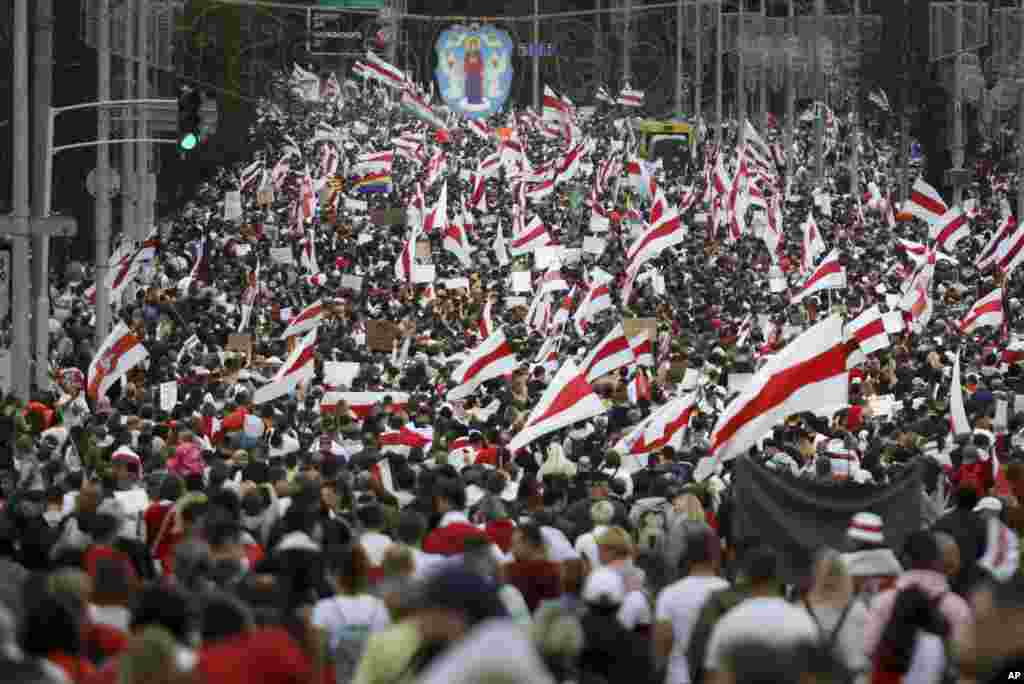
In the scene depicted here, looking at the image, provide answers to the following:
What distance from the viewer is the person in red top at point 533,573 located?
35.3ft

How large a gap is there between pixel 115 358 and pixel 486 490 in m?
8.14

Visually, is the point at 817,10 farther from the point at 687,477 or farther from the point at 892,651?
the point at 892,651

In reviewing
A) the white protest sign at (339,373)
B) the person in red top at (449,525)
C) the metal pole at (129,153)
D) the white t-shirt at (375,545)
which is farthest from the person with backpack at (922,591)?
the metal pole at (129,153)

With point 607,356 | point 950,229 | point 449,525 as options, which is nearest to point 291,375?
point 607,356

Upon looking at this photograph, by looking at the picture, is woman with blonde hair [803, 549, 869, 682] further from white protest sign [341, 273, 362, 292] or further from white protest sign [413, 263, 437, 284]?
white protest sign [341, 273, 362, 292]

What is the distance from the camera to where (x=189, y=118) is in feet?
88.0

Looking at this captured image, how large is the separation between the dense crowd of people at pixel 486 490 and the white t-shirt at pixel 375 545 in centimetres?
1

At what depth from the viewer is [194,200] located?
228 ft

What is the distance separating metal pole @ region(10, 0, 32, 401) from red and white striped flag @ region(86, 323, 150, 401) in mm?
3204

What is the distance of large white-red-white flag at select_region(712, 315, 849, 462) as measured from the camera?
13.3 m

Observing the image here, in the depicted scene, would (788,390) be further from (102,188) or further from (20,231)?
(102,188)

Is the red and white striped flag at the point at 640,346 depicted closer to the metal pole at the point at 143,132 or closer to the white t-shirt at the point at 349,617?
the white t-shirt at the point at 349,617

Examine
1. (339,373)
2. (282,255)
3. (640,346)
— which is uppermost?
(282,255)

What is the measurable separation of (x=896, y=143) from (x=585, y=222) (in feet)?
145
